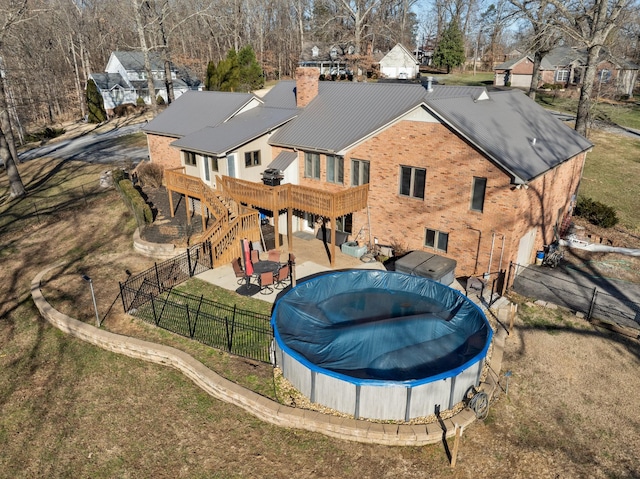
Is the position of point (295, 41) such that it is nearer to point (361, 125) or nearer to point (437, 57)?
point (437, 57)

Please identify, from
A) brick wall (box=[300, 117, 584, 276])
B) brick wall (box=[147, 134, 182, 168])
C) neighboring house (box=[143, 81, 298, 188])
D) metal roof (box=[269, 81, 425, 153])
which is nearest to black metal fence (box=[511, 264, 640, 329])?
brick wall (box=[300, 117, 584, 276])

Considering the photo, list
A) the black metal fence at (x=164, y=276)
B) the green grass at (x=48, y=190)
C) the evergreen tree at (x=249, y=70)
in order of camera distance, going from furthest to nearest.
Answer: the evergreen tree at (x=249, y=70), the green grass at (x=48, y=190), the black metal fence at (x=164, y=276)

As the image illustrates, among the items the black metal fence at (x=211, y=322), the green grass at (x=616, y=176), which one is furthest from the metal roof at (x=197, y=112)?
the green grass at (x=616, y=176)

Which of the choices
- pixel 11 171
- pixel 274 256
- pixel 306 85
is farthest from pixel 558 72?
pixel 11 171

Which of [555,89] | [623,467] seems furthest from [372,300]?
[555,89]

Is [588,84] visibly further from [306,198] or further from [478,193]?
[306,198]

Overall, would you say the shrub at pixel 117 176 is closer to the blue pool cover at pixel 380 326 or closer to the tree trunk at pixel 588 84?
the blue pool cover at pixel 380 326
